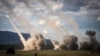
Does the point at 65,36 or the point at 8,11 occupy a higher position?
the point at 8,11

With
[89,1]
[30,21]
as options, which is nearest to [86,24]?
[89,1]

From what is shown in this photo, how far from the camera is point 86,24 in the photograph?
28.2 ft

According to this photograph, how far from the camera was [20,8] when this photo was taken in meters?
8.71

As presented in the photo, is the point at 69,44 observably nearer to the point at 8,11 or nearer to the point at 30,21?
the point at 30,21

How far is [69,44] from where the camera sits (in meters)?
8.64

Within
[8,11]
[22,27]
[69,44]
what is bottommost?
[69,44]

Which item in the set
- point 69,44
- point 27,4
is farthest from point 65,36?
point 27,4

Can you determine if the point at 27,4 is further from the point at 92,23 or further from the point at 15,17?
the point at 92,23

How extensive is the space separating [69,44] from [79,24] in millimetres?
744

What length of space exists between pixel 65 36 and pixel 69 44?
30cm

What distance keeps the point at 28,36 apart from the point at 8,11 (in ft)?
3.53

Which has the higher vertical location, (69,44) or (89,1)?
(89,1)

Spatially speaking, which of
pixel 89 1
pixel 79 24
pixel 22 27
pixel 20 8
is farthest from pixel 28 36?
pixel 89 1

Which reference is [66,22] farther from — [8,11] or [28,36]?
[8,11]
